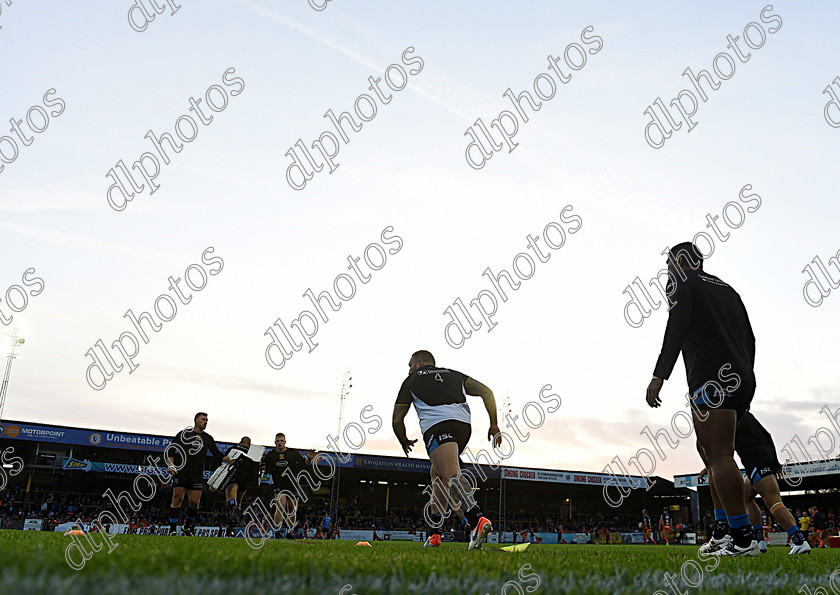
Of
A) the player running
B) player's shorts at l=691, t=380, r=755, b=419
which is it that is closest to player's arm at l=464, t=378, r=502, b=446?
player's shorts at l=691, t=380, r=755, b=419

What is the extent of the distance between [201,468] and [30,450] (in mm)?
34357

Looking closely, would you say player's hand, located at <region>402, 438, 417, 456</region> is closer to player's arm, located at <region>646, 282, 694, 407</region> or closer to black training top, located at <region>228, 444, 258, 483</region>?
player's arm, located at <region>646, 282, 694, 407</region>

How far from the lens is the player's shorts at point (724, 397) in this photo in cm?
466

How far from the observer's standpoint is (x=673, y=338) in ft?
16.4

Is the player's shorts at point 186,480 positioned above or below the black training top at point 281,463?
below

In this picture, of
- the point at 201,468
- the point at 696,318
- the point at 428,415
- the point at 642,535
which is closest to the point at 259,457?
the point at 201,468

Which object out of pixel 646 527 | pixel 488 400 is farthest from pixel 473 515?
pixel 646 527

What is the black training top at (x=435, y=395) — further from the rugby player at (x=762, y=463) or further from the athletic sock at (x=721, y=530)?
the rugby player at (x=762, y=463)

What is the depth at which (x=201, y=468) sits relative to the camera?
11.2m

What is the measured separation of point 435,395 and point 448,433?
422mm

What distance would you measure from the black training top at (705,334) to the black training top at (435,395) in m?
2.21

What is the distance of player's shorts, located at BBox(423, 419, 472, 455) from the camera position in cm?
635

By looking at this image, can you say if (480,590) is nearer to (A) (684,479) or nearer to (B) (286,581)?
(B) (286,581)

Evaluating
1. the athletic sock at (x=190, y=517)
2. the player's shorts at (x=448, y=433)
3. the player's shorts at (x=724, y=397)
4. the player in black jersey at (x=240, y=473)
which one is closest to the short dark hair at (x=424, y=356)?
the player's shorts at (x=448, y=433)
